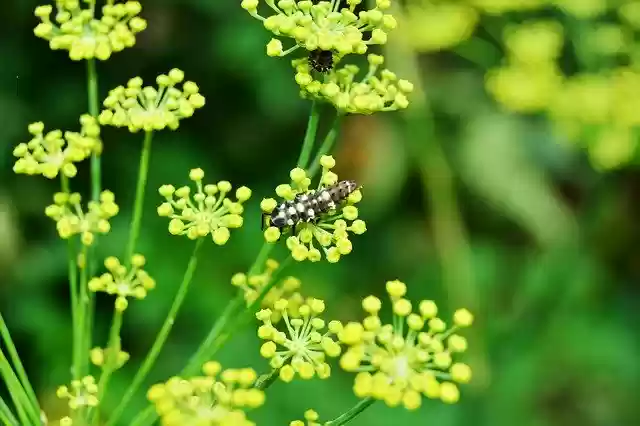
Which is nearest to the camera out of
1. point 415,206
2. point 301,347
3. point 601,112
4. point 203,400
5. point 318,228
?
point 203,400

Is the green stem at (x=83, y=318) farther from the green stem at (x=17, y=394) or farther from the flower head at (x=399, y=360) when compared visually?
the flower head at (x=399, y=360)

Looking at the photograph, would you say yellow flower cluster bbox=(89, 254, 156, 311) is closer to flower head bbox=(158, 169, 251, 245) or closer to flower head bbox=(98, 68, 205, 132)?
flower head bbox=(158, 169, 251, 245)

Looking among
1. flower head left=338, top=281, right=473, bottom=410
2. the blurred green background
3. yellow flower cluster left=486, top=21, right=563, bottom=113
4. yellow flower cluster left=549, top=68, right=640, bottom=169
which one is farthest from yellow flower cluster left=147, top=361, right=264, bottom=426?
yellow flower cluster left=486, top=21, right=563, bottom=113

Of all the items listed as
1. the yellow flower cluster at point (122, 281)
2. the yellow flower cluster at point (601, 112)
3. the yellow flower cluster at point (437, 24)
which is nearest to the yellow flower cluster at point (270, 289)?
the yellow flower cluster at point (122, 281)

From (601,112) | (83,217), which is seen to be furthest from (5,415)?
(601,112)

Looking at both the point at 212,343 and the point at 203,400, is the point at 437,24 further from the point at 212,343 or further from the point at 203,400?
the point at 203,400

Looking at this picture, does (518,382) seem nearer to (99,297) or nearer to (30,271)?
(99,297)
